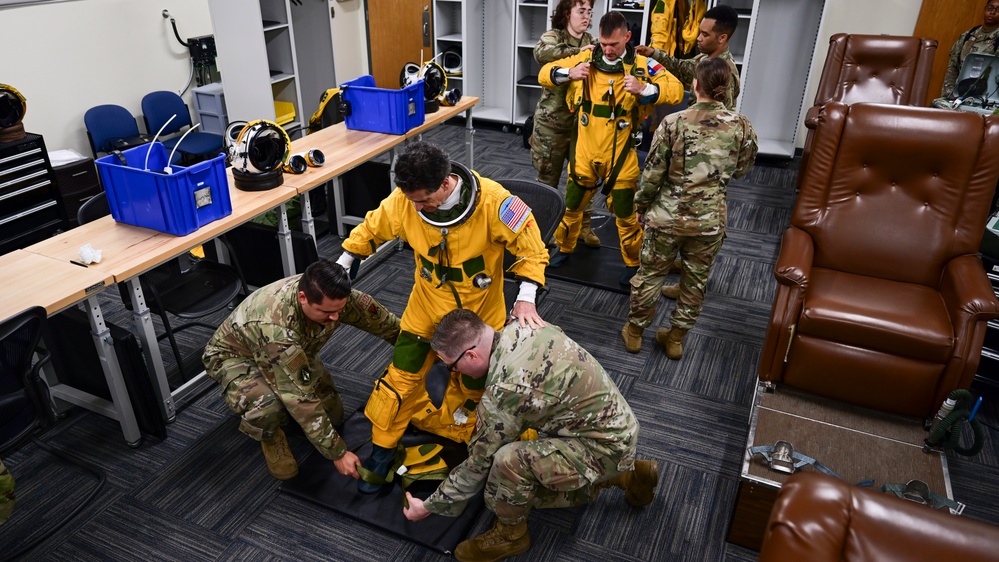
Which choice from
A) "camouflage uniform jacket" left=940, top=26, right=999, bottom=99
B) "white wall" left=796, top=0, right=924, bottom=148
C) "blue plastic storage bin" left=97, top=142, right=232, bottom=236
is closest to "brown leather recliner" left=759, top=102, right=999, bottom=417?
"camouflage uniform jacket" left=940, top=26, right=999, bottom=99

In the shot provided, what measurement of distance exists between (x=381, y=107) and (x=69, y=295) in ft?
7.07

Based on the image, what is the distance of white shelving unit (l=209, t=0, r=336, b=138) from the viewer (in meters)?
4.83

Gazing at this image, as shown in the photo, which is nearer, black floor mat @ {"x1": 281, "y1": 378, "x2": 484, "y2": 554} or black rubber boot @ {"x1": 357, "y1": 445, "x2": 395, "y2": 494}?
black floor mat @ {"x1": 281, "y1": 378, "x2": 484, "y2": 554}

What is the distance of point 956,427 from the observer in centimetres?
226

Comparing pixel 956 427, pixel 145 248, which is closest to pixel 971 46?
pixel 956 427

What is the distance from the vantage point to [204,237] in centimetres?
273

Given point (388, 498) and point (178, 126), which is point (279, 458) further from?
point (178, 126)

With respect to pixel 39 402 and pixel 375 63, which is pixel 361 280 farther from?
pixel 375 63

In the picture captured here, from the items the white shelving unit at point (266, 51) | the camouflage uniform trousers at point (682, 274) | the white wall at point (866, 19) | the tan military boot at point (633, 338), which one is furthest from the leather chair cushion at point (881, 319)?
the white shelving unit at point (266, 51)

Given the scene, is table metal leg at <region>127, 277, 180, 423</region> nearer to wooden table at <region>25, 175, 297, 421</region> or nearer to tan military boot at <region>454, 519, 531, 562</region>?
wooden table at <region>25, 175, 297, 421</region>

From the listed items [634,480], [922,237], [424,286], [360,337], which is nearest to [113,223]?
[360,337]

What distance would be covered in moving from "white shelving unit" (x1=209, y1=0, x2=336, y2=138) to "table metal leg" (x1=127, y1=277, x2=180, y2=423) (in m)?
2.27

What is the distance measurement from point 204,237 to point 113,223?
0.44 m

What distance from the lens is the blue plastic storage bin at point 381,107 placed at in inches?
154
